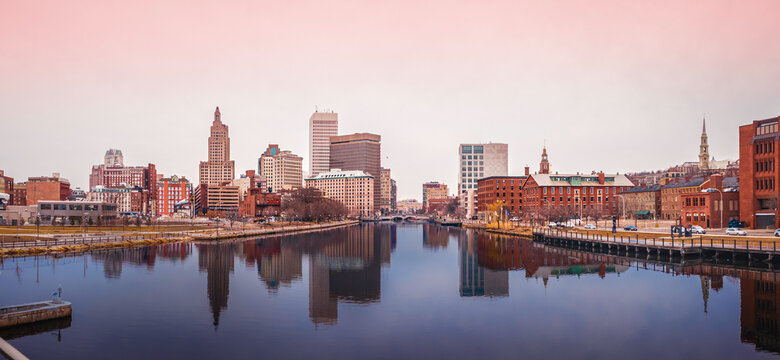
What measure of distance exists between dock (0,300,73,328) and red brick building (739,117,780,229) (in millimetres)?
96154

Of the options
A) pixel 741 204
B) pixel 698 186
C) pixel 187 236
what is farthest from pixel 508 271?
pixel 698 186

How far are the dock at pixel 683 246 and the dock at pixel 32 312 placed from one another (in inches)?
2687

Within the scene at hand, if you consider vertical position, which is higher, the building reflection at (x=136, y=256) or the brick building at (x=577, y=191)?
the brick building at (x=577, y=191)

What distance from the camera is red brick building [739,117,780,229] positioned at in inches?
3300

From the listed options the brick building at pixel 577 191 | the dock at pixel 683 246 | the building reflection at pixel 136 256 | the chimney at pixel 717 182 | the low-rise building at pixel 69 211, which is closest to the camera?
the building reflection at pixel 136 256

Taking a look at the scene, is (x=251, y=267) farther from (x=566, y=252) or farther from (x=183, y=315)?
(x=566, y=252)

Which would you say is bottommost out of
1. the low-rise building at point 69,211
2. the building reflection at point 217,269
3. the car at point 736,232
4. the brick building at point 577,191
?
the building reflection at point 217,269

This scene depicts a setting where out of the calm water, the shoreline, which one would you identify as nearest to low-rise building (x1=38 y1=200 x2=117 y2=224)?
the shoreline

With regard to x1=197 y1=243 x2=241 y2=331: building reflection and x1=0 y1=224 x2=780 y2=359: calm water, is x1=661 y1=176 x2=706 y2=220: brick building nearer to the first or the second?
x1=0 y1=224 x2=780 y2=359: calm water

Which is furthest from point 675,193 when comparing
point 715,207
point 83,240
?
point 83,240

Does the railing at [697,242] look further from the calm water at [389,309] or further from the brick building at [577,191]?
the brick building at [577,191]

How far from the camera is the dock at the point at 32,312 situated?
3125 centimetres

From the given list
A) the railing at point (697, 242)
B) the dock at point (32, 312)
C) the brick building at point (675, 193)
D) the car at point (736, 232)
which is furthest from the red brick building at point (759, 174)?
the dock at point (32, 312)

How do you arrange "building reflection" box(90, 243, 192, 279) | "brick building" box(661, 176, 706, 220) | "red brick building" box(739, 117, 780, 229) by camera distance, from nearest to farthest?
"building reflection" box(90, 243, 192, 279) < "red brick building" box(739, 117, 780, 229) < "brick building" box(661, 176, 706, 220)
